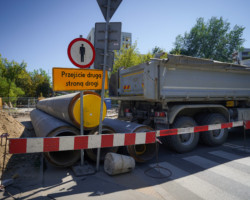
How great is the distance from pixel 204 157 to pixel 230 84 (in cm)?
302

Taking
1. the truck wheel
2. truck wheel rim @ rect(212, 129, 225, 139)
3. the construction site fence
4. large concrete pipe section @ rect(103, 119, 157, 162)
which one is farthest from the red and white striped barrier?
the construction site fence

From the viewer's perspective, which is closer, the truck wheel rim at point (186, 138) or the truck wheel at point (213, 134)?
the truck wheel rim at point (186, 138)

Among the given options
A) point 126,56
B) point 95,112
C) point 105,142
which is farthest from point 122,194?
point 126,56

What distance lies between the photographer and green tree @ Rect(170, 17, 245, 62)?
35531 millimetres

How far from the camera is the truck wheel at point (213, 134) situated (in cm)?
569

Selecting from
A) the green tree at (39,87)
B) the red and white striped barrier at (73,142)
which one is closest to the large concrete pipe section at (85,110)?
the red and white striped barrier at (73,142)

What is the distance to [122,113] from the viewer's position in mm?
6949

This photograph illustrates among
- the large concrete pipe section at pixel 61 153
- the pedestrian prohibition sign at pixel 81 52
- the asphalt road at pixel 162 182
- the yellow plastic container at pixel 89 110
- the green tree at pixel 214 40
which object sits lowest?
the asphalt road at pixel 162 182

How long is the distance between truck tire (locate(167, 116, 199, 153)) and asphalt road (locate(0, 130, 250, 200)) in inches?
18.3

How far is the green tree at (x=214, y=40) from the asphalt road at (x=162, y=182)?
110ft

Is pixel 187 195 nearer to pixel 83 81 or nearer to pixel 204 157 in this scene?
pixel 204 157

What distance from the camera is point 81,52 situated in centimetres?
378

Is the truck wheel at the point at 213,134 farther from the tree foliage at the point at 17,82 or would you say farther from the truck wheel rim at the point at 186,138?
the tree foliage at the point at 17,82

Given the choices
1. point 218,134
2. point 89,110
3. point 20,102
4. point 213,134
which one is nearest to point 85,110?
point 89,110
